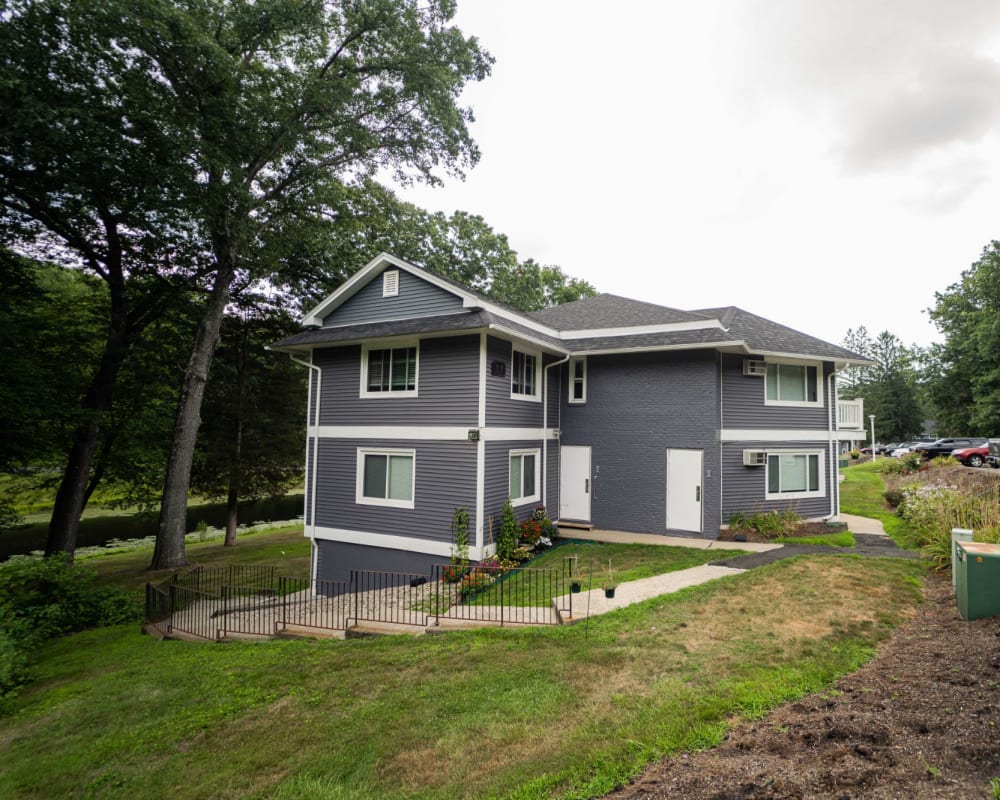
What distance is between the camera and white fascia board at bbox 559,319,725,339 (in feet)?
43.6

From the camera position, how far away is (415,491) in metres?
11.7

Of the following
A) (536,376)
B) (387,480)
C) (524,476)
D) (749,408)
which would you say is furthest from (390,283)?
(749,408)

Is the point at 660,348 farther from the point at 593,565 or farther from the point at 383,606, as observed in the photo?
the point at 383,606

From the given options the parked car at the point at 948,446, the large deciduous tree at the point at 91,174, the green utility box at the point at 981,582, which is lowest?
the green utility box at the point at 981,582

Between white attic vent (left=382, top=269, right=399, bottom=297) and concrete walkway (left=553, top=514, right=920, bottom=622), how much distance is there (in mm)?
8416

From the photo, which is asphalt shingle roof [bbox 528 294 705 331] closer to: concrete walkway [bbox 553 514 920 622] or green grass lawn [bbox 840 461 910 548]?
concrete walkway [bbox 553 514 920 622]

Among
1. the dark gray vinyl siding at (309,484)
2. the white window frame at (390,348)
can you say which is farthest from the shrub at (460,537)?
the dark gray vinyl siding at (309,484)

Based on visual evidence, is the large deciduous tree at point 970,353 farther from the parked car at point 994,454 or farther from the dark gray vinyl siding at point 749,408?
the dark gray vinyl siding at point 749,408

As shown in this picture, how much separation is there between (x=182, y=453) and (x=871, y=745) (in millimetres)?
18006

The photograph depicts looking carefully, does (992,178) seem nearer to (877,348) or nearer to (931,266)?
(931,266)

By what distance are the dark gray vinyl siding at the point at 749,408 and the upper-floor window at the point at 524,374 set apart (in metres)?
5.37

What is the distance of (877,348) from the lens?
59.6 metres

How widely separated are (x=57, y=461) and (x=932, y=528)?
26.8 meters

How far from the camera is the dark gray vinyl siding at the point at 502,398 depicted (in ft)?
37.5
